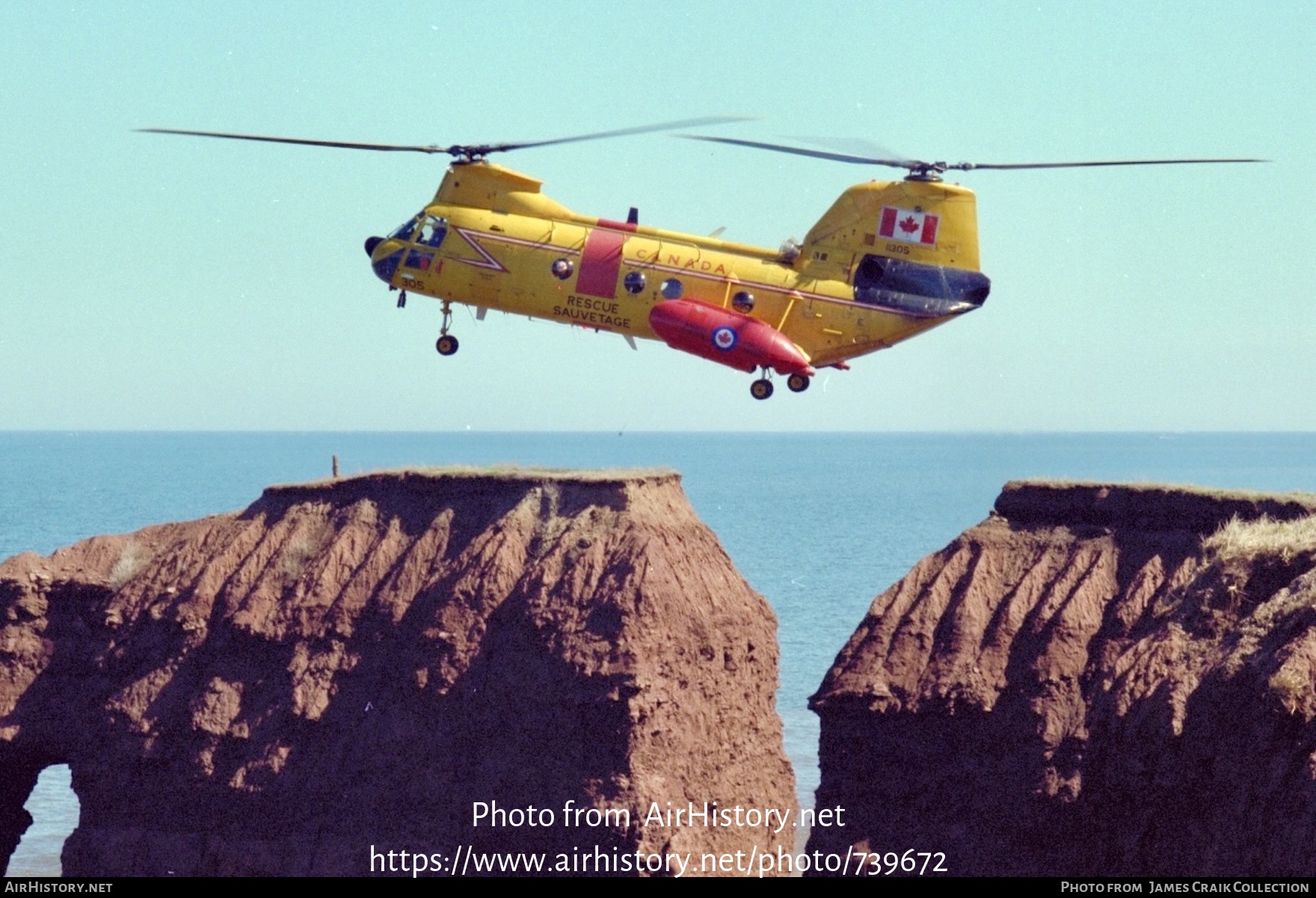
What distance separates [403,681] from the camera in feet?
145

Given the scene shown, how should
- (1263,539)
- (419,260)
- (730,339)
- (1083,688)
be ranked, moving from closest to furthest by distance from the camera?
(1263,539) < (1083,688) < (730,339) < (419,260)

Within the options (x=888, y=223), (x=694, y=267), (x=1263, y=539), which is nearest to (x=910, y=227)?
(x=888, y=223)

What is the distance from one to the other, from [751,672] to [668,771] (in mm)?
3610

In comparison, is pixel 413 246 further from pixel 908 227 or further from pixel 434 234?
pixel 908 227

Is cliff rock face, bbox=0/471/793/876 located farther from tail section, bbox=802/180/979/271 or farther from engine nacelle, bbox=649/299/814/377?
tail section, bbox=802/180/979/271

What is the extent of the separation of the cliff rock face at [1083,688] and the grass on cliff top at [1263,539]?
5 cm

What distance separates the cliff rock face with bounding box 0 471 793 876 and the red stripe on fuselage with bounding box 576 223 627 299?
13.5ft

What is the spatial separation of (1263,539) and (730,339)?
11625 mm

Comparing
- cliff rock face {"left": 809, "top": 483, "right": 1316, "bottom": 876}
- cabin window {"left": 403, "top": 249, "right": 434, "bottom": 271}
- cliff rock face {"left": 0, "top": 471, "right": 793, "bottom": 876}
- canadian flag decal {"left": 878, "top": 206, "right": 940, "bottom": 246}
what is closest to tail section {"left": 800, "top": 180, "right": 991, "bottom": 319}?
canadian flag decal {"left": 878, "top": 206, "right": 940, "bottom": 246}

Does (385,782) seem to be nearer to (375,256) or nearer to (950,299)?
(375,256)

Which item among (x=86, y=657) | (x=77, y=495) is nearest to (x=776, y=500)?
(x=77, y=495)

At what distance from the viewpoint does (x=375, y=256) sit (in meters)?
45.4

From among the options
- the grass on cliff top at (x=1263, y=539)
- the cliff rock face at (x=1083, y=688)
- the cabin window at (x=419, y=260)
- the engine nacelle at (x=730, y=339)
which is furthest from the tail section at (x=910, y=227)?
the cabin window at (x=419, y=260)
